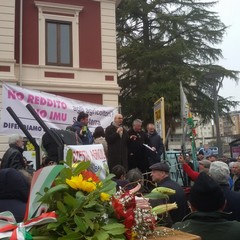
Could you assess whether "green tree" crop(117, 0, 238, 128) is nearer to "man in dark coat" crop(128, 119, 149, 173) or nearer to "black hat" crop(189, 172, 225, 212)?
"man in dark coat" crop(128, 119, 149, 173)

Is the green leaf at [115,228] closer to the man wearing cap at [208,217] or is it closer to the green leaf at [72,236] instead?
the green leaf at [72,236]

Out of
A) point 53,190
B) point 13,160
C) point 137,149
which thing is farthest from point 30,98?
point 53,190

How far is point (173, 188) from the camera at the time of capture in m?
4.80

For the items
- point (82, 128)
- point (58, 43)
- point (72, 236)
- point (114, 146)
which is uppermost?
point (58, 43)

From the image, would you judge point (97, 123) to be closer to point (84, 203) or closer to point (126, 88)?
point (84, 203)

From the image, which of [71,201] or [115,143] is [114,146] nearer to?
[115,143]

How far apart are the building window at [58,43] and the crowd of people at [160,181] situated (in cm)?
716

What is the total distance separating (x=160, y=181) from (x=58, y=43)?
1107 cm

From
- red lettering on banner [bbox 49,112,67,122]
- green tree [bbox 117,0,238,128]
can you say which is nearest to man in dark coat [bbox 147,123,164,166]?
red lettering on banner [bbox 49,112,67,122]

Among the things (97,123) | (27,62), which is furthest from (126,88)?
(97,123)

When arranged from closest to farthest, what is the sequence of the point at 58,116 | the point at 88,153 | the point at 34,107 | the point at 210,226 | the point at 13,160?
the point at 210,226, the point at 88,153, the point at 13,160, the point at 34,107, the point at 58,116

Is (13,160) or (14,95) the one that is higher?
(14,95)

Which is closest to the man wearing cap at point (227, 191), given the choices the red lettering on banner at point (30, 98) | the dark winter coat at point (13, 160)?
the dark winter coat at point (13, 160)

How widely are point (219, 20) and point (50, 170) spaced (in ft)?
77.7
